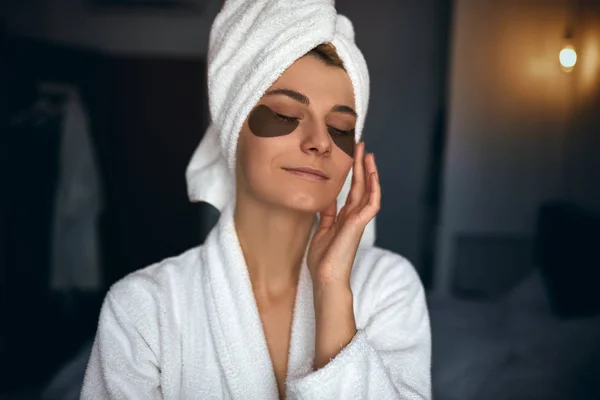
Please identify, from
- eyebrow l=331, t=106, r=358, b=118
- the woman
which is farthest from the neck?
eyebrow l=331, t=106, r=358, b=118

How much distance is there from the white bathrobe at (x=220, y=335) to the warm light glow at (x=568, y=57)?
0.80 metres

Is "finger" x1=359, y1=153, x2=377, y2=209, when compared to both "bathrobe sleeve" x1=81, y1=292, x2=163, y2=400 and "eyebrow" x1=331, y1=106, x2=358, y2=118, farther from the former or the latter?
"bathrobe sleeve" x1=81, y1=292, x2=163, y2=400

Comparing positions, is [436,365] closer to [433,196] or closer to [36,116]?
[433,196]

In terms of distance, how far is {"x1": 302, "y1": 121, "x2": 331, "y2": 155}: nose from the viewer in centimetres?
107

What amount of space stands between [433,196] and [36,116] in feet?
3.58

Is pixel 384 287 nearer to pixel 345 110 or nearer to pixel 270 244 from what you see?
pixel 270 244

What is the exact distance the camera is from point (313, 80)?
109 cm

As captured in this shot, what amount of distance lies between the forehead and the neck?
0.24 meters

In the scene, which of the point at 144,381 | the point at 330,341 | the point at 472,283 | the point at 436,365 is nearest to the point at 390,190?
the point at 472,283

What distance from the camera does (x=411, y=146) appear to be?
1667 mm

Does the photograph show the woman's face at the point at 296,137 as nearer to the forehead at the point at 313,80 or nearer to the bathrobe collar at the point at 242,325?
the forehead at the point at 313,80

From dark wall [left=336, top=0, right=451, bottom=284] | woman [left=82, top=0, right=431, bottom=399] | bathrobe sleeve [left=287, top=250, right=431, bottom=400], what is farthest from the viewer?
dark wall [left=336, top=0, right=451, bottom=284]

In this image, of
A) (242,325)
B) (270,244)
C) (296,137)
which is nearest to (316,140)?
(296,137)

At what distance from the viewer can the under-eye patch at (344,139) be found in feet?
3.70
